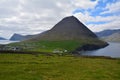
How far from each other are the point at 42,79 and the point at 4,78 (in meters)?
9.05

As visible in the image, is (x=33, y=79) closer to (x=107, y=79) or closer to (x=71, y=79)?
(x=71, y=79)

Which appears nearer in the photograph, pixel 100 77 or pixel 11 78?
pixel 11 78

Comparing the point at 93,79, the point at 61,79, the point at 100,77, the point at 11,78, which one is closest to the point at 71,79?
the point at 61,79

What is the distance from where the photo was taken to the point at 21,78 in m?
50.7

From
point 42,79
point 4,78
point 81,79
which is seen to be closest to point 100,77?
point 81,79

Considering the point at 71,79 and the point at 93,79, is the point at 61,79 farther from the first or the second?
the point at 93,79

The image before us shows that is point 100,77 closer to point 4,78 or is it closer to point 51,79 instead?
point 51,79

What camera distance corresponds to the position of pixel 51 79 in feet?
168

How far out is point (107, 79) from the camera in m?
53.6

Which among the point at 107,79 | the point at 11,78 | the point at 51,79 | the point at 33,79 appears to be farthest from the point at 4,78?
the point at 107,79

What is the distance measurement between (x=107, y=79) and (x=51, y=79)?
14470 mm

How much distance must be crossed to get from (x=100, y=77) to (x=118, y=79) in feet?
15.8

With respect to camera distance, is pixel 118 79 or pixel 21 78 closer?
pixel 21 78

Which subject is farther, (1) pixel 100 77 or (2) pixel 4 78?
(1) pixel 100 77
